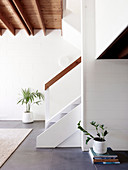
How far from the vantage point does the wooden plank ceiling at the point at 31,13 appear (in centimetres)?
334

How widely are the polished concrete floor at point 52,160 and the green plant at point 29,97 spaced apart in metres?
1.98

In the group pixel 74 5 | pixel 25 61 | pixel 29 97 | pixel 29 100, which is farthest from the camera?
pixel 25 61

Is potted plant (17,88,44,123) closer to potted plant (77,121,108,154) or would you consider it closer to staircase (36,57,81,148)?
staircase (36,57,81,148)

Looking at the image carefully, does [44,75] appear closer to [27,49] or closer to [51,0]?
[27,49]

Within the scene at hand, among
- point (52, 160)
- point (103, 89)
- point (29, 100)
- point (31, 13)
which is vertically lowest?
point (52, 160)

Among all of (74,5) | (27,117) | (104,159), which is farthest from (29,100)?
(104,159)

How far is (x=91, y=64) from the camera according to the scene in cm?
220

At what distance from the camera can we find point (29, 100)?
175 inches

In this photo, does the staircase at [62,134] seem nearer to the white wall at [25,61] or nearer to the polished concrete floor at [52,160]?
the polished concrete floor at [52,160]

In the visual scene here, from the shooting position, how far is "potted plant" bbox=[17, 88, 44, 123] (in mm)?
4066

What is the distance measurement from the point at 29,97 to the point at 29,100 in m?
0.34

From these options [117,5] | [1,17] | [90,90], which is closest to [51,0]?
[1,17]

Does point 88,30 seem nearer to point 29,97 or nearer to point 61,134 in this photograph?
point 61,134

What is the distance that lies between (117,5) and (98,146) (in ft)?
5.23
